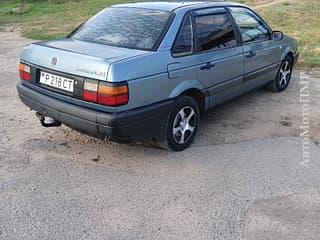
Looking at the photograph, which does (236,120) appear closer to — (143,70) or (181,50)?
(181,50)

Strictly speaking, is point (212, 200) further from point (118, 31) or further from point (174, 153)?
point (118, 31)

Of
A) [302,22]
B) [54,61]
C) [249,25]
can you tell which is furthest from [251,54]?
[302,22]

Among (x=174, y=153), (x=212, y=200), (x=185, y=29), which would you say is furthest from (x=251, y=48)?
(x=212, y=200)

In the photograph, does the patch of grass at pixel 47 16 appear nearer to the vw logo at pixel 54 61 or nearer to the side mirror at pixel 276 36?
the side mirror at pixel 276 36

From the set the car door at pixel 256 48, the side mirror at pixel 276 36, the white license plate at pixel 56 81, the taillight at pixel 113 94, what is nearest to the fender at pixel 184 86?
the taillight at pixel 113 94

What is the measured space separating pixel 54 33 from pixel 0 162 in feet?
27.0

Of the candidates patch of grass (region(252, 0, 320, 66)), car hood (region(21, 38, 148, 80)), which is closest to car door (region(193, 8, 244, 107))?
car hood (region(21, 38, 148, 80))

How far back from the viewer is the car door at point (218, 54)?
4.20 metres

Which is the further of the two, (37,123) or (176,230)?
(37,123)

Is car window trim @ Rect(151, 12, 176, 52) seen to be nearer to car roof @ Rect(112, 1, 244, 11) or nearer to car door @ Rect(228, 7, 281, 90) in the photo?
car roof @ Rect(112, 1, 244, 11)

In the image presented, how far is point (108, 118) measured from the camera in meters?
3.37

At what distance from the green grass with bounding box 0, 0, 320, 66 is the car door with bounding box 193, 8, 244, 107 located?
3640mm

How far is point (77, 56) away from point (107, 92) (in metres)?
0.51

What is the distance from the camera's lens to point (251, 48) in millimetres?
5000
